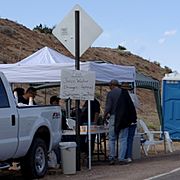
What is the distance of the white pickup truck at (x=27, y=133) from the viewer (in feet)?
41.2

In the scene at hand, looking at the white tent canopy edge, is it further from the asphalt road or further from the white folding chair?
the asphalt road

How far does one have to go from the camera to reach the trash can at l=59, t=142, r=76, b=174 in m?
14.6

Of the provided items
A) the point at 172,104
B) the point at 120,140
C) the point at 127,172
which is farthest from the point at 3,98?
the point at 172,104

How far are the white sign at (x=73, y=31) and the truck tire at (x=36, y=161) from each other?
257 cm

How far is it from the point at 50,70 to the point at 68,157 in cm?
277

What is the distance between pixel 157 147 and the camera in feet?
75.7

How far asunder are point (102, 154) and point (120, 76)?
2221 millimetres

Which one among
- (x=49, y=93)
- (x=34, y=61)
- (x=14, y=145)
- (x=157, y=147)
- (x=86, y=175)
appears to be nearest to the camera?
(x=14, y=145)

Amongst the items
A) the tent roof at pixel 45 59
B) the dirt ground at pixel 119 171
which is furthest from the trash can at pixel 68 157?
the tent roof at pixel 45 59

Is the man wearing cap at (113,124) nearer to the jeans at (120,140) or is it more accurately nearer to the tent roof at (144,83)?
the jeans at (120,140)

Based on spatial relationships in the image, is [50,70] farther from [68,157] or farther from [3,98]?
[3,98]

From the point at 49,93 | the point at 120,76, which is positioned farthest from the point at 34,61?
the point at 49,93

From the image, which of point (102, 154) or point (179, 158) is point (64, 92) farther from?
point (179, 158)

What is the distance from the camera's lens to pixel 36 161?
13750 millimetres
